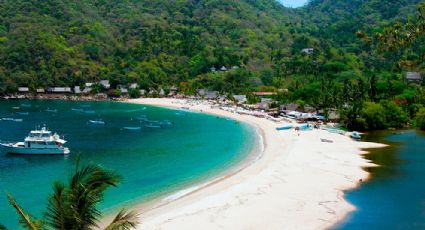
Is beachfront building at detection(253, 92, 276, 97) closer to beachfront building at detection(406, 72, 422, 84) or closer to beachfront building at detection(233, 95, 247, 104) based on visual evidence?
beachfront building at detection(233, 95, 247, 104)

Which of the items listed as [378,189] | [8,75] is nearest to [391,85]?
[378,189]

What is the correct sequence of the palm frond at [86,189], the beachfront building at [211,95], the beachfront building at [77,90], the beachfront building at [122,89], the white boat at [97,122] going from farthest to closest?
the beachfront building at [122,89] < the beachfront building at [77,90] < the beachfront building at [211,95] < the white boat at [97,122] < the palm frond at [86,189]

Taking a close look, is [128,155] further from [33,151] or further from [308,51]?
[308,51]

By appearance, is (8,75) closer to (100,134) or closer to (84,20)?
(84,20)

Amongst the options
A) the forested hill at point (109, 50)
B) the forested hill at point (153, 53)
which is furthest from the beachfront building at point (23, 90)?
the forested hill at point (109, 50)

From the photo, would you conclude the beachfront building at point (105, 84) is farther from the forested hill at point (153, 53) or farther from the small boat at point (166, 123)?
the small boat at point (166, 123)

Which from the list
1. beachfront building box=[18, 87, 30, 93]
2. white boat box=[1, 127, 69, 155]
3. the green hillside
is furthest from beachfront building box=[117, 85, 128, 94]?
white boat box=[1, 127, 69, 155]
